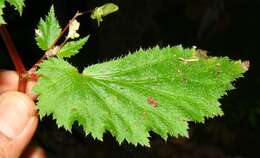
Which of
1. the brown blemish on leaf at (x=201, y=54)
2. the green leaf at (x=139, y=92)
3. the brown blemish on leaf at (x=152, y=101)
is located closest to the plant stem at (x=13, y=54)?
the green leaf at (x=139, y=92)

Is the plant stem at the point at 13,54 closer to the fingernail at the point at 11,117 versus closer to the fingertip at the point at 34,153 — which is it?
the fingernail at the point at 11,117

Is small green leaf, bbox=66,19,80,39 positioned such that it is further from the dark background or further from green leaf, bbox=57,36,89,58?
the dark background

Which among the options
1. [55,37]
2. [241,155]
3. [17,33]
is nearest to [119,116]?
[55,37]

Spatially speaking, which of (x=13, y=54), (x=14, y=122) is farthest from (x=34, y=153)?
(x=13, y=54)

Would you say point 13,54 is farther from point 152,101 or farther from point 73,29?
point 152,101

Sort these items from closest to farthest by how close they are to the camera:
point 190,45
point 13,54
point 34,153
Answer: point 13,54 → point 34,153 → point 190,45

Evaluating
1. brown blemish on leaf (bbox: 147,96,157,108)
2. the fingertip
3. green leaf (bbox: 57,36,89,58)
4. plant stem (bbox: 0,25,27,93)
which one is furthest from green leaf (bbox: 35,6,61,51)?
the fingertip

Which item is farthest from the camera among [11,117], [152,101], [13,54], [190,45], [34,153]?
[190,45]
